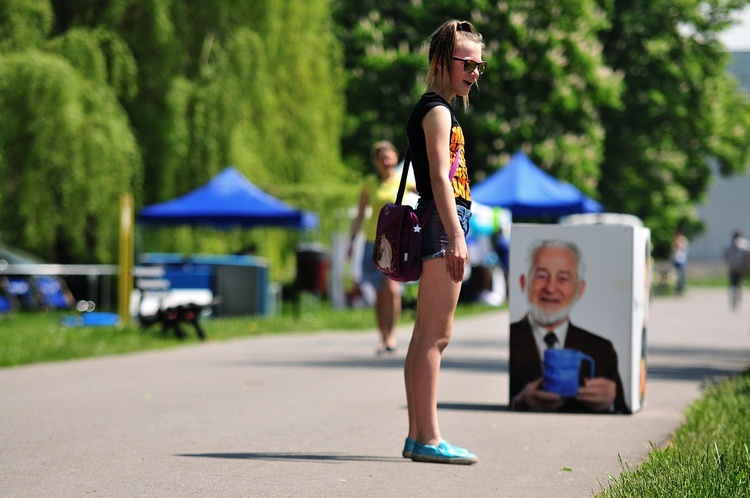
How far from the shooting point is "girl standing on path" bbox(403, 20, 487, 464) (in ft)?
21.6

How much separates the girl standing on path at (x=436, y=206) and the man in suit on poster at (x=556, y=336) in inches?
91.3

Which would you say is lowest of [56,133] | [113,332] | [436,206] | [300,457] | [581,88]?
[113,332]

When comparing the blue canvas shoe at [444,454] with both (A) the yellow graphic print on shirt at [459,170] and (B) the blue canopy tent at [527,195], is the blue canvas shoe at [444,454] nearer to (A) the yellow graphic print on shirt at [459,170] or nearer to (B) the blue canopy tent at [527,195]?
(A) the yellow graphic print on shirt at [459,170]

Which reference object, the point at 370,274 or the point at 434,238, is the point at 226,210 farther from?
the point at 434,238

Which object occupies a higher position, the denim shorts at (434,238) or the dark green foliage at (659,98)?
the dark green foliage at (659,98)

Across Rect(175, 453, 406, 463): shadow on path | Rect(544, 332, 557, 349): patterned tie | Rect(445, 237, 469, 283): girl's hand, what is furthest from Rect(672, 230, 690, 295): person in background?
Rect(445, 237, 469, 283): girl's hand

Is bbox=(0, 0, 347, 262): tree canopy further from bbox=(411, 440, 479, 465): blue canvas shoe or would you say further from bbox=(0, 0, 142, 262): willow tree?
bbox=(411, 440, 479, 465): blue canvas shoe

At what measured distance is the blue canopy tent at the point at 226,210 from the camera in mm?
22984

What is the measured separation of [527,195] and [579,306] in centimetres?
1918

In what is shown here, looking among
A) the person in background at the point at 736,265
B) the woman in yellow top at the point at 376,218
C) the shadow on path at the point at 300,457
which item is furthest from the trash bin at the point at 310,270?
the shadow on path at the point at 300,457

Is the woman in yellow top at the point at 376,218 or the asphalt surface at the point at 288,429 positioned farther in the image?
the woman in yellow top at the point at 376,218

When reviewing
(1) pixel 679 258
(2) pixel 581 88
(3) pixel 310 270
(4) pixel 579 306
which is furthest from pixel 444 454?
(1) pixel 679 258

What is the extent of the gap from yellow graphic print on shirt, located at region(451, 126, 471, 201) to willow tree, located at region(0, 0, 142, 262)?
15137 millimetres

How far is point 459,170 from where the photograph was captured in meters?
6.75
